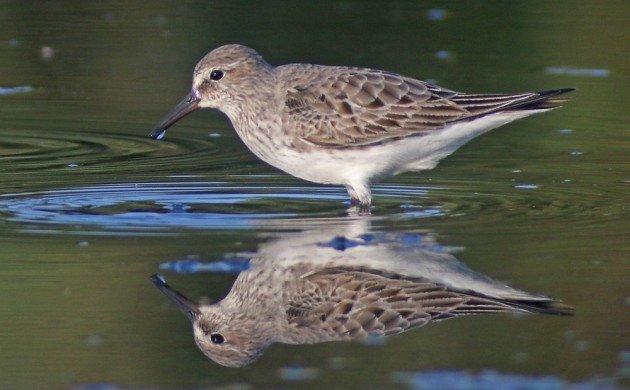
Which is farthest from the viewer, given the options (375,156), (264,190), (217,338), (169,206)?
(264,190)

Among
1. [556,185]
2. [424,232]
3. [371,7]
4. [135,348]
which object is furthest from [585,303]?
[371,7]

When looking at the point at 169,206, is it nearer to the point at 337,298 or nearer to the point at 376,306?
the point at 337,298

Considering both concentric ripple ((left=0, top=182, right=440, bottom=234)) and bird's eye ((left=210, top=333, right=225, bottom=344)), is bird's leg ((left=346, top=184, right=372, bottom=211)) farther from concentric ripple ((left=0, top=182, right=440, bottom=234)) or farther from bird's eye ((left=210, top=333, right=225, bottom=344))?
bird's eye ((left=210, top=333, right=225, bottom=344))

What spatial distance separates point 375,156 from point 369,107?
0.36m

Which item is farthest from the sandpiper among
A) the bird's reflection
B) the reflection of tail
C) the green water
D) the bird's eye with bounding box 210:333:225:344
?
the bird's eye with bounding box 210:333:225:344

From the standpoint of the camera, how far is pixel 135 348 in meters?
6.03

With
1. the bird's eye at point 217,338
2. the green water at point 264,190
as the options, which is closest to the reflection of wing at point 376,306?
the green water at point 264,190

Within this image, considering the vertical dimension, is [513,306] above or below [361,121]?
below

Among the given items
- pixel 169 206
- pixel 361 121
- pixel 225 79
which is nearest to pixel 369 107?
pixel 361 121

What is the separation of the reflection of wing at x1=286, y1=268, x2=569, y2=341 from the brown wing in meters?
2.39

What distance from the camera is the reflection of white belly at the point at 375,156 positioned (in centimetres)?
921

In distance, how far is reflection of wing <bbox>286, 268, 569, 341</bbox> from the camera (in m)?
6.39

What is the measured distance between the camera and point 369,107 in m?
9.41

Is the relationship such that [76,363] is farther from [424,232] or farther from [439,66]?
[439,66]
